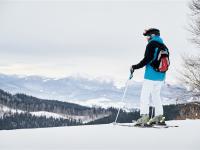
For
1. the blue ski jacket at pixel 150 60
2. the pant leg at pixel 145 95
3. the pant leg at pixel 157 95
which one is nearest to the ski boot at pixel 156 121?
the pant leg at pixel 157 95

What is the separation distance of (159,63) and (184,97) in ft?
48.2

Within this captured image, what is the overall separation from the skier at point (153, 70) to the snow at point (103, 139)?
53 centimetres

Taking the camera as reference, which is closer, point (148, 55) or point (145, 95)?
point (148, 55)

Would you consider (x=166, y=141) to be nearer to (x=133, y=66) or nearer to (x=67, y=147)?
(x=67, y=147)

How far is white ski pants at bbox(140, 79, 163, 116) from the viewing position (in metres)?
11.2

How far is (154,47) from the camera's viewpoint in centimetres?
1105

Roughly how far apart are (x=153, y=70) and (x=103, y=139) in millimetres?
2391

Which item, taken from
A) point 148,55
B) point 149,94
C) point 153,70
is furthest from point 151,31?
point 149,94

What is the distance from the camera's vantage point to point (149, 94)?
37.2 feet

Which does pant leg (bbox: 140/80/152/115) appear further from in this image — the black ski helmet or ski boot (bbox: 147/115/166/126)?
the black ski helmet

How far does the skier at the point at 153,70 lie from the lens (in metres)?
11.0

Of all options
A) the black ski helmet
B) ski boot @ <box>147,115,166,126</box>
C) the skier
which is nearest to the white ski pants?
the skier

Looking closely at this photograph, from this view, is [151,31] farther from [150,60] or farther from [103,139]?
[103,139]

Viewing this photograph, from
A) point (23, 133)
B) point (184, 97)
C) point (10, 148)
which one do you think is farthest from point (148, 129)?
point (184, 97)
